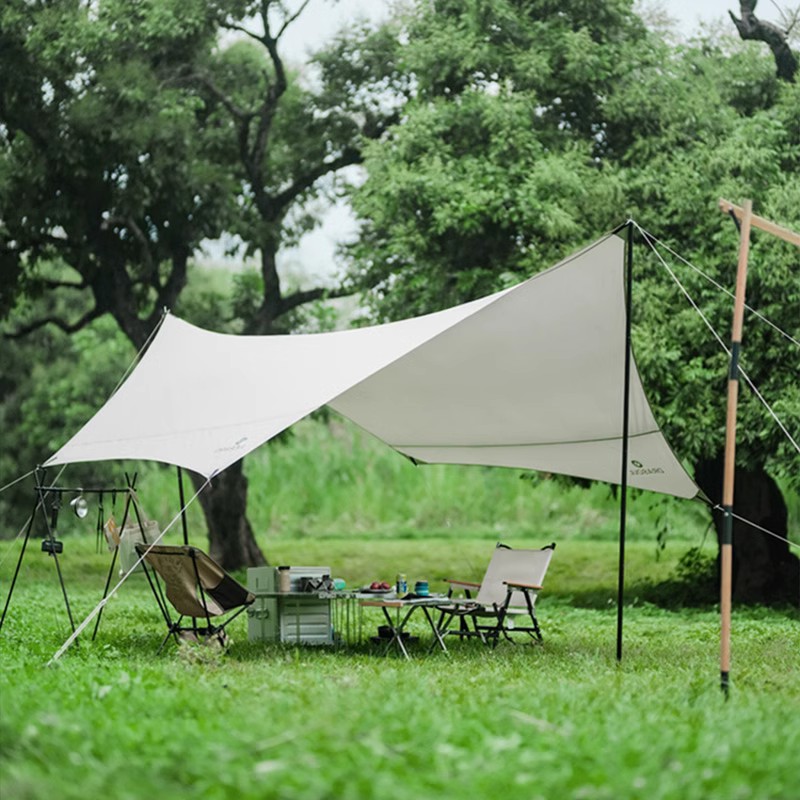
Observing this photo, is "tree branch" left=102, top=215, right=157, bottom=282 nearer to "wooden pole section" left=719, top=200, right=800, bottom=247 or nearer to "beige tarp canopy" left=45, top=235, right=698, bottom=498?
"beige tarp canopy" left=45, top=235, right=698, bottom=498

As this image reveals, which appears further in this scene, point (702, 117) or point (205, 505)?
point (205, 505)

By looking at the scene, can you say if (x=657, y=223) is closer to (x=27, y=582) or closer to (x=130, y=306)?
(x=130, y=306)

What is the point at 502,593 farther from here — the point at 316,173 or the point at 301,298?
the point at 316,173

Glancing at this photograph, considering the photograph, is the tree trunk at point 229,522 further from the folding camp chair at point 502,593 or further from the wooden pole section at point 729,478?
the wooden pole section at point 729,478

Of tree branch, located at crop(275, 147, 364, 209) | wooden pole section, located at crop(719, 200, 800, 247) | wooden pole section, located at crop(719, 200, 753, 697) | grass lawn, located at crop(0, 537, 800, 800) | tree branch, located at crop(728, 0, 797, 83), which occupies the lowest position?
grass lawn, located at crop(0, 537, 800, 800)

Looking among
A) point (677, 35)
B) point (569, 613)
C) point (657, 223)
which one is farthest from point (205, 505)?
point (677, 35)

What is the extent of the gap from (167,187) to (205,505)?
3.50m

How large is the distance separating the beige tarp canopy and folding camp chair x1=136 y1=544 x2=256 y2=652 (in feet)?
1.71

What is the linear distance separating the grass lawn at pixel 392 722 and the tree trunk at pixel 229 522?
21.9 ft

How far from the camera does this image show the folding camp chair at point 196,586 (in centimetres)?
680

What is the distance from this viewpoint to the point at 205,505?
572 inches

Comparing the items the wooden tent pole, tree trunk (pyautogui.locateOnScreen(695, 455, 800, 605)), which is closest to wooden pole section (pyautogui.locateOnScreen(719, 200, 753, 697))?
the wooden tent pole

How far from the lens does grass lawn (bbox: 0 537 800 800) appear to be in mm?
3463

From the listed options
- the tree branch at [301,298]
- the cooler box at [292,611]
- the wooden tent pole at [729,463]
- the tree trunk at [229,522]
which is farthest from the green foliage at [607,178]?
the wooden tent pole at [729,463]
